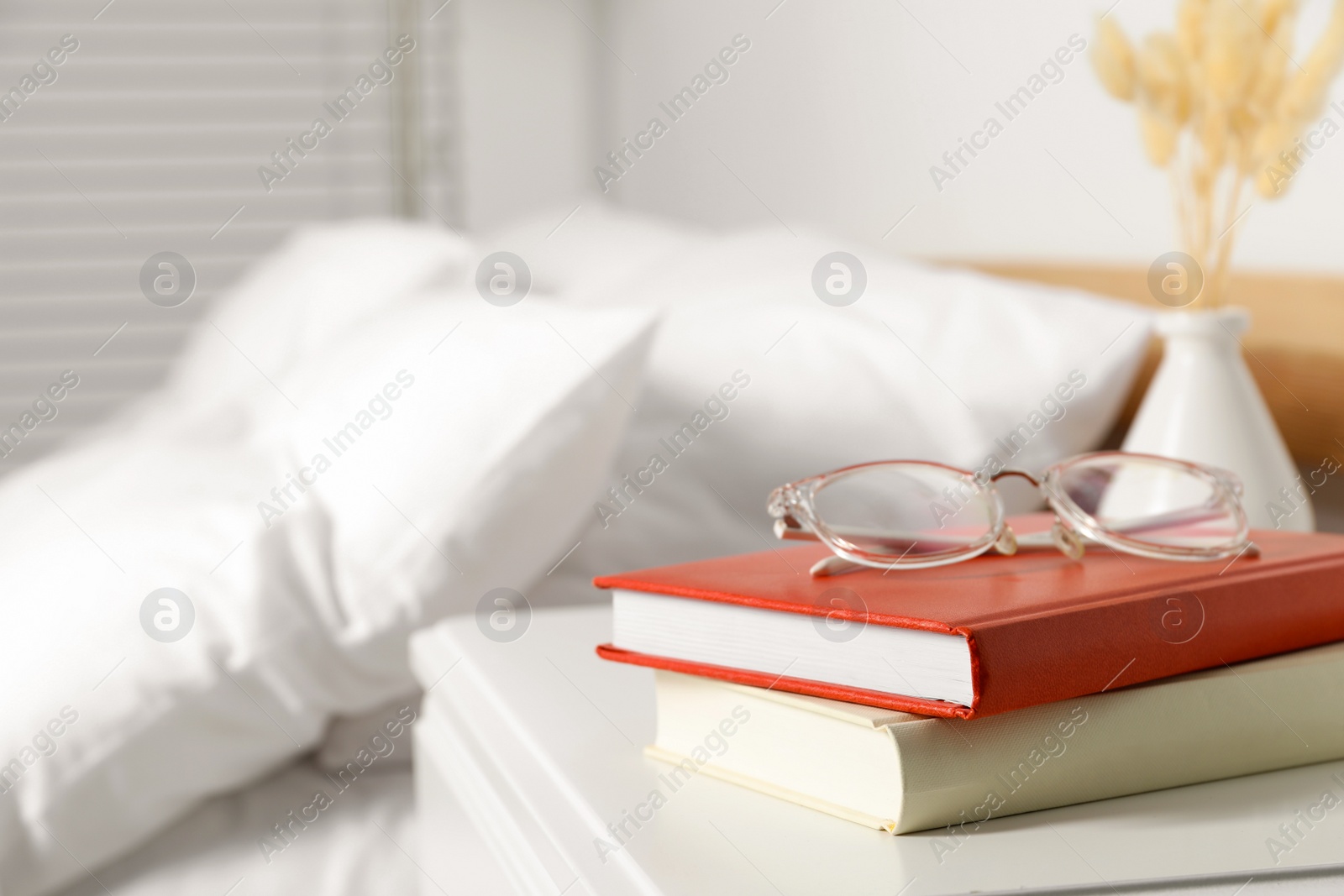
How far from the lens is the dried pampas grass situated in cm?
70

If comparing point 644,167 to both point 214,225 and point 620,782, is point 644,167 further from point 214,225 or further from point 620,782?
point 620,782

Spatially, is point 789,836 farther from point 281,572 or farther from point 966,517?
point 281,572

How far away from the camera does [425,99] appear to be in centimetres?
262

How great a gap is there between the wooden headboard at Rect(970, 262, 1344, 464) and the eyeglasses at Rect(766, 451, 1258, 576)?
35 centimetres

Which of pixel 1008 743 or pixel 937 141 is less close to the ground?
pixel 937 141

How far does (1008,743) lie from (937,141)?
3.21ft

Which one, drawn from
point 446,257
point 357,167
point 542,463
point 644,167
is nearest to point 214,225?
point 357,167

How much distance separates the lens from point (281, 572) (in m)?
0.72

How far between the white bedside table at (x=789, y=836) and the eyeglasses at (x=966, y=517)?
10cm

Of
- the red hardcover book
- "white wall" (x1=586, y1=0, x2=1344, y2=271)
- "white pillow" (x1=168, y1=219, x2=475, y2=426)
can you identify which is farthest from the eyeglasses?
"white pillow" (x1=168, y1=219, x2=475, y2=426)

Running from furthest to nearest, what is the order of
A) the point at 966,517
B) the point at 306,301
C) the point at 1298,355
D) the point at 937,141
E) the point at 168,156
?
the point at 168,156
the point at 306,301
the point at 937,141
the point at 1298,355
the point at 966,517

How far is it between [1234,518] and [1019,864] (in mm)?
211

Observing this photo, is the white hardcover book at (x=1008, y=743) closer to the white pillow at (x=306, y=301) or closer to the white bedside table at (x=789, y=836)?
the white bedside table at (x=789, y=836)

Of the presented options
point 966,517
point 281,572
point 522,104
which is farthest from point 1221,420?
point 522,104
